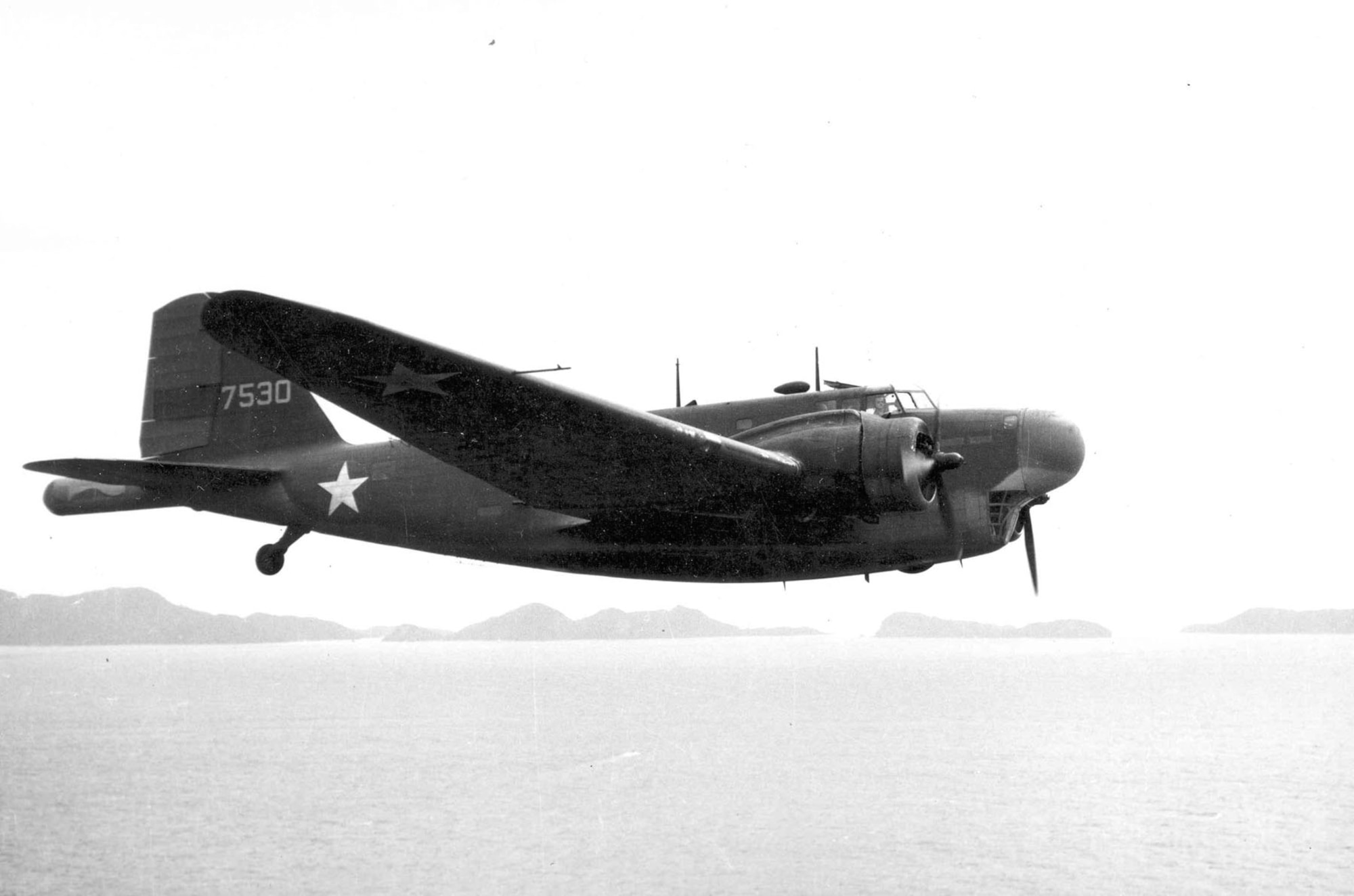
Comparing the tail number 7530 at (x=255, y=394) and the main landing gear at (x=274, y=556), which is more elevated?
the tail number 7530 at (x=255, y=394)

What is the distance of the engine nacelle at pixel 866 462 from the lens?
42.3 feet

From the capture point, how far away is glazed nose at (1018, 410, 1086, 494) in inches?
550

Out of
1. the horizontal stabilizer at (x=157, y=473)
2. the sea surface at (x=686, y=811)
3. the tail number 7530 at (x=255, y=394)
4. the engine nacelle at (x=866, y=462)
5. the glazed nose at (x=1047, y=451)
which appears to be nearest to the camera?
the horizontal stabilizer at (x=157, y=473)

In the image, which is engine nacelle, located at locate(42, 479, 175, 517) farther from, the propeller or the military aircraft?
the propeller

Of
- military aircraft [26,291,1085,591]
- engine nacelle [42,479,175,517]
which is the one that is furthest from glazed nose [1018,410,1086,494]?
engine nacelle [42,479,175,517]

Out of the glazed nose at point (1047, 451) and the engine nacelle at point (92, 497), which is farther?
the engine nacelle at point (92, 497)

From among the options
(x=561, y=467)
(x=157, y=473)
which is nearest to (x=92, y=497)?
(x=157, y=473)

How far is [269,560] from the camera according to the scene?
14.4 meters

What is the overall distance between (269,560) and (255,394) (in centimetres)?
284

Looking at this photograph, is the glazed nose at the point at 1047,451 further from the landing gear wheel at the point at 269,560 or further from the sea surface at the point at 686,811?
the sea surface at the point at 686,811

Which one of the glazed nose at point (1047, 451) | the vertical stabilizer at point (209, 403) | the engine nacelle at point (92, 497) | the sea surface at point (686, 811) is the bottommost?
the sea surface at point (686, 811)

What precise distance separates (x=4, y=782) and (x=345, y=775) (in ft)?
135

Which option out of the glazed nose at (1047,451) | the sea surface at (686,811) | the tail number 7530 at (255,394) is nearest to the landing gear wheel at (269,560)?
the tail number 7530 at (255,394)

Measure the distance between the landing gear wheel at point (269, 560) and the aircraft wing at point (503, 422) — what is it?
9.84ft
